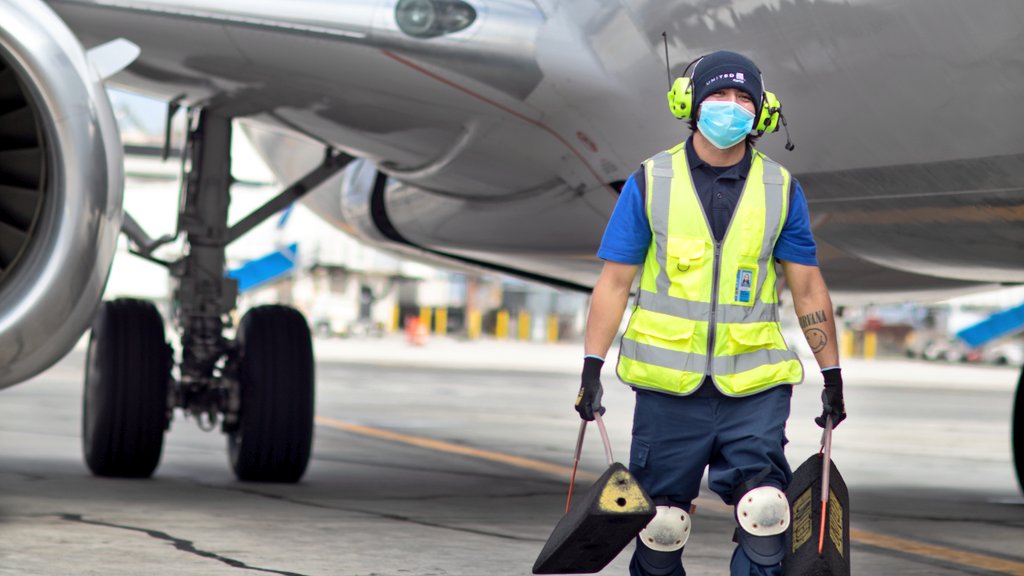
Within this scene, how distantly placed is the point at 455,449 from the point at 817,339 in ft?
21.8

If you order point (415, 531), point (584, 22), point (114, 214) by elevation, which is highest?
point (584, 22)

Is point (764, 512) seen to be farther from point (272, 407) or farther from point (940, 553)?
point (272, 407)

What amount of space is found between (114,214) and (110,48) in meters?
0.62

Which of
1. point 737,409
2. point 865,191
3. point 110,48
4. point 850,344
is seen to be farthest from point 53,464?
point 850,344

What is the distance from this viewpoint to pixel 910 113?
4.85m

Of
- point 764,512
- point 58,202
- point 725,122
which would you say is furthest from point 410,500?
point 725,122

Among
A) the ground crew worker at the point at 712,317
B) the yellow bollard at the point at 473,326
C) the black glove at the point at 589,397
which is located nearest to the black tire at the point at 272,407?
the ground crew worker at the point at 712,317

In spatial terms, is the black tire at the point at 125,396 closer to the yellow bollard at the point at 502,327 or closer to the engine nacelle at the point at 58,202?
the engine nacelle at the point at 58,202

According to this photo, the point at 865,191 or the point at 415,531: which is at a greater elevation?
the point at 865,191

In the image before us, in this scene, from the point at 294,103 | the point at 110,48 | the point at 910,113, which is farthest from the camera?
the point at 294,103

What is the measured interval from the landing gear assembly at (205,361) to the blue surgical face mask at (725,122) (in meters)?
4.09

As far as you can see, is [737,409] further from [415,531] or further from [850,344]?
[850,344]

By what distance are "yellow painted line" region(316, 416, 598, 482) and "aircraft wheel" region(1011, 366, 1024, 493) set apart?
2186mm

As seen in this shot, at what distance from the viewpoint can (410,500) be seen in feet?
22.6
